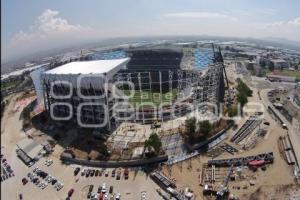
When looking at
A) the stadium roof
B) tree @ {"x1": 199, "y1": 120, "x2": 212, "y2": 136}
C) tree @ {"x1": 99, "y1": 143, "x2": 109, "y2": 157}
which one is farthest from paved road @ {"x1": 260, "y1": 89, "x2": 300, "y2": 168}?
the stadium roof

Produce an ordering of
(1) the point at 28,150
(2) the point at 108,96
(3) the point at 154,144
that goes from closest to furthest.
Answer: (3) the point at 154,144 < (1) the point at 28,150 < (2) the point at 108,96

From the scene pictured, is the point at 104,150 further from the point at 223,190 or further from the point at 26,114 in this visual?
the point at 26,114

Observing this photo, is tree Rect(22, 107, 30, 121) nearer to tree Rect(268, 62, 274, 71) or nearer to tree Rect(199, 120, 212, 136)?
Result: tree Rect(199, 120, 212, 136)

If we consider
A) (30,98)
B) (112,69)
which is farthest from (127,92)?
(30,98)

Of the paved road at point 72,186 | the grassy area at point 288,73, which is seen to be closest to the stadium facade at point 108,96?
the paved road at point 72,186

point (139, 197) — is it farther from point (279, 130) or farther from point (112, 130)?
point (279, 130)

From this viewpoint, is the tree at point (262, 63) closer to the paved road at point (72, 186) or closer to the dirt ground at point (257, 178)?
the dirt ground at point (257, 178)

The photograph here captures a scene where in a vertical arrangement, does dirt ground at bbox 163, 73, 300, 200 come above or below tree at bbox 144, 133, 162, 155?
below

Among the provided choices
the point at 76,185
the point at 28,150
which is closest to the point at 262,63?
the point at 28,150
